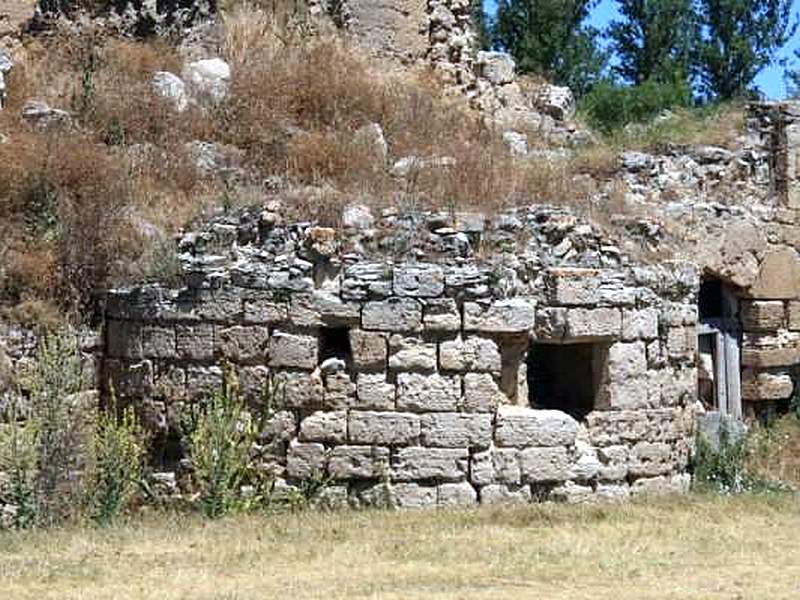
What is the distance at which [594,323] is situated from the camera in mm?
10383

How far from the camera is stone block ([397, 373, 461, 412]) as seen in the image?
9844 millimetres

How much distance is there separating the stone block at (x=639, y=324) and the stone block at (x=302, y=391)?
7.96 ft

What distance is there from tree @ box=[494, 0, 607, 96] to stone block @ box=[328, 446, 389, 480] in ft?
61.6

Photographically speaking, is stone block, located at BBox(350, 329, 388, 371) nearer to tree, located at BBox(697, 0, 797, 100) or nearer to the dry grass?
the dry grass

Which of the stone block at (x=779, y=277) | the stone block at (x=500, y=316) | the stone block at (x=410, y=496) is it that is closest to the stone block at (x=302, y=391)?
the stone block at (x=410, y=496)

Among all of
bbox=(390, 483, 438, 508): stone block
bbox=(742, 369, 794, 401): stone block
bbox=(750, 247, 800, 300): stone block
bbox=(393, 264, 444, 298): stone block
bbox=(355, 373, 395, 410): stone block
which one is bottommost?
bbox=(390, 483, 438, 508): stone block

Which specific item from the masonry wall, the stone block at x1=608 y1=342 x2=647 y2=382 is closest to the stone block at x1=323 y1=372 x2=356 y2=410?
the masonry wall

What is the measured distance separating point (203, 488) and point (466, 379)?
2039 millimetres

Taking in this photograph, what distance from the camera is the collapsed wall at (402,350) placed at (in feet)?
32.3

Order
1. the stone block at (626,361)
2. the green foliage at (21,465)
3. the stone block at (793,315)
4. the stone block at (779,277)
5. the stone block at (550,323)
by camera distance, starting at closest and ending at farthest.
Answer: the green foliage at (21,465) → the stone block at (550,323) → the stone block at (626,361) → the stone block at (779,277) → the stone block at (793,315)

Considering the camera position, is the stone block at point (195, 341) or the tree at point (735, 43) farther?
the tree at point (735, 43)

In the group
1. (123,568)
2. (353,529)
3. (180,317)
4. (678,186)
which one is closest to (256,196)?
(180,317)

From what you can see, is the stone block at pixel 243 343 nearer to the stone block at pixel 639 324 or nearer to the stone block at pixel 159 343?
the stone block at pixel 159 343

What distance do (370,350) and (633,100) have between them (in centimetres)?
1637
